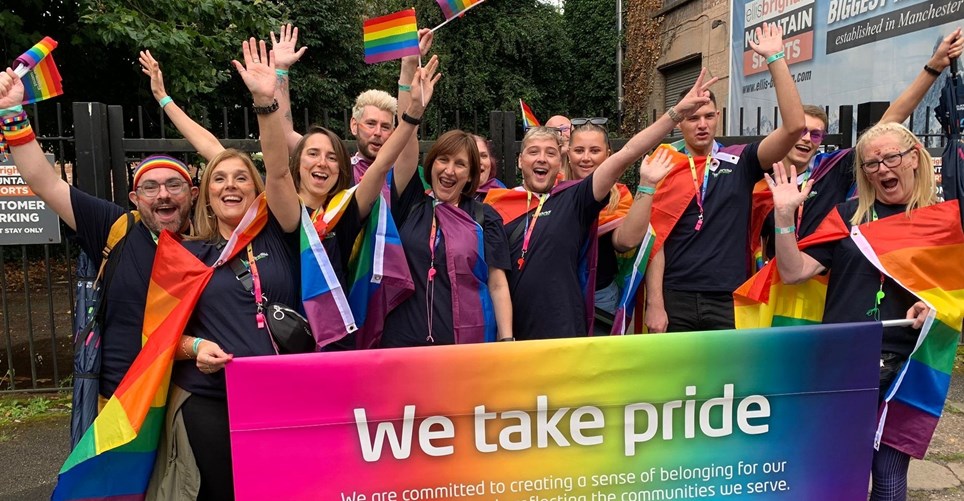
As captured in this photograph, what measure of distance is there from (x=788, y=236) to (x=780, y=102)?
0.68 metres

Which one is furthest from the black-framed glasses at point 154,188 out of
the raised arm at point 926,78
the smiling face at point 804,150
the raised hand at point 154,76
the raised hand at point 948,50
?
the raised hand at point 948,50

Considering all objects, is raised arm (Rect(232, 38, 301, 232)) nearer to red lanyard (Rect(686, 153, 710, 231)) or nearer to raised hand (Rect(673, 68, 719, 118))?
raised hand (Rect(673, 68, 719, 118))

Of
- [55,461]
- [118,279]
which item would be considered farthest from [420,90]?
[55,461]

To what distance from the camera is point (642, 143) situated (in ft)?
9.48

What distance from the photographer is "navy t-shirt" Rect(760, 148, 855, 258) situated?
333cm

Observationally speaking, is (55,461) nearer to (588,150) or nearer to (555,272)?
(555,272)

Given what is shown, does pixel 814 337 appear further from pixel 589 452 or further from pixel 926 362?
pixel 589 452

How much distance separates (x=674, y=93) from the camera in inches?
628

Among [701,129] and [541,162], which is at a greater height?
[701,129]

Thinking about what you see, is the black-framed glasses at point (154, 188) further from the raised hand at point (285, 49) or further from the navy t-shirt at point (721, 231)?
the navy t-shirt at point (721, 231)

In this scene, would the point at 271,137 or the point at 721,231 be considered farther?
the point at 721,231

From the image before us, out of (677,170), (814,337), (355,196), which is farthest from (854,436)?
(355,196)

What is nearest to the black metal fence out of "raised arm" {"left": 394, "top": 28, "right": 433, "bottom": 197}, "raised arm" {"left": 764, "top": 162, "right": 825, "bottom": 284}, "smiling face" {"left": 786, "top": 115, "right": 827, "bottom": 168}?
"smiling face" {"left": 786, "top": 115, "right": 827, "bottom": 168}

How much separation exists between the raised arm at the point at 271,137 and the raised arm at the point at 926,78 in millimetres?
2825
